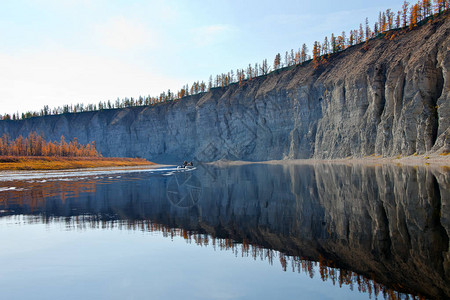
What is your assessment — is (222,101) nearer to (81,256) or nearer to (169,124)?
(169,124)

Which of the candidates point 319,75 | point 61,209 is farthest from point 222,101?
point 61,209

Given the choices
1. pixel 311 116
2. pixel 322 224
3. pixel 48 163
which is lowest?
pixel 322 224

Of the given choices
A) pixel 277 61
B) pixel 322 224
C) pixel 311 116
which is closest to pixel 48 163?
pixel 311 116

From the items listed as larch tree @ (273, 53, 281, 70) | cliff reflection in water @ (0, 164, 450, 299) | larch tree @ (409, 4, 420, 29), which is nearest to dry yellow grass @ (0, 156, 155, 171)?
cliff reflection in water @ (0, 164, 450, 299)

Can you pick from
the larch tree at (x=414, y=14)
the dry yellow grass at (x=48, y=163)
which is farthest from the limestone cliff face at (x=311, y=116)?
the dry yellow grass at (x=48, y=163)

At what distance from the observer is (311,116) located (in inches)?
4247

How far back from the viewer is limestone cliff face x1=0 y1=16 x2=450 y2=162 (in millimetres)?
64188

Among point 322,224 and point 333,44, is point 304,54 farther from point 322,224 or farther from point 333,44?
point 322,224

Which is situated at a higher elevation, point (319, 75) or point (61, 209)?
point (319, 75)

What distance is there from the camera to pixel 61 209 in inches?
819

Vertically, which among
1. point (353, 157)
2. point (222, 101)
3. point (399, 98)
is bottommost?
point (353, 157)

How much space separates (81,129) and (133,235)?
622ft

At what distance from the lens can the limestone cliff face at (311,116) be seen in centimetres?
6419

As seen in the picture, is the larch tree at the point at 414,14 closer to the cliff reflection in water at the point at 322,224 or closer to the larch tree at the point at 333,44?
the larch tree at the point at 333,44
